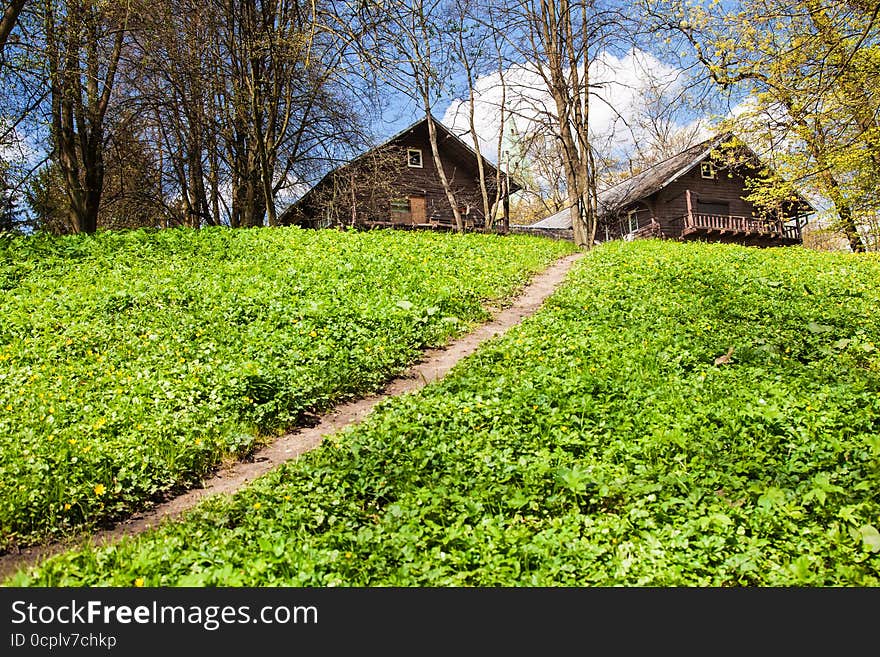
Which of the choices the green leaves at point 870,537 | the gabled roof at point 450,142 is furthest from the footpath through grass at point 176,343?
the gabled roof at point 450,142

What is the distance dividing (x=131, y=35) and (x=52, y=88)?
3162mm

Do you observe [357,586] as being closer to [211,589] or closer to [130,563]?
[211,589]

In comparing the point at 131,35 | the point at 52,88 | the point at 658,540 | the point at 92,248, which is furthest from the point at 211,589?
the point at 131,35

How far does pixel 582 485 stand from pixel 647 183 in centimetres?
3522

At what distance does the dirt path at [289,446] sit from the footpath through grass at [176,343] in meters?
0.18

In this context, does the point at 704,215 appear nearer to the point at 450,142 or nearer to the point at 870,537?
the point at 450,142

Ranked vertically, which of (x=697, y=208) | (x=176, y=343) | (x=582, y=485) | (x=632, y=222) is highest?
(x=697, y=208)

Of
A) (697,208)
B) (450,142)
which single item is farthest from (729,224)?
(450,142)

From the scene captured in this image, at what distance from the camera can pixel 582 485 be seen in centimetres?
485

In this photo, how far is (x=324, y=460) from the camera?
19.0 ft

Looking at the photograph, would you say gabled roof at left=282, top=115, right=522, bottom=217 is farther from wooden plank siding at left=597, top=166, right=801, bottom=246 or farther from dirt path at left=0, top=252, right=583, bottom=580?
dirt path at left=0, top=252, right=583, bottom=580

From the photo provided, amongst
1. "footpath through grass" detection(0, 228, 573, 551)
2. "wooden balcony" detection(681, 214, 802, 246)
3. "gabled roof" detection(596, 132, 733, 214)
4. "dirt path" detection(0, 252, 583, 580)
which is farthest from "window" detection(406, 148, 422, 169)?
"dirt path" detection(0, 252, 583, 580)

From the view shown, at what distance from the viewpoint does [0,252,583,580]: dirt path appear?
4.85 metres

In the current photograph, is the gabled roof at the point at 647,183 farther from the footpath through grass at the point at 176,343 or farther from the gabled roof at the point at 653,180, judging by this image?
the footpath through grass at the point at 176,343
